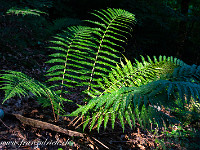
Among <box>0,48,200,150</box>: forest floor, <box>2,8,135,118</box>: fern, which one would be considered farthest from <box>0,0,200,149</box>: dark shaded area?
<box>2,8,135,118</box>: fern

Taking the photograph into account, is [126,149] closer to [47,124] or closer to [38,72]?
[47,124]

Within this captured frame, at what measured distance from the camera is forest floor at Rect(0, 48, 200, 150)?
4.72 feet

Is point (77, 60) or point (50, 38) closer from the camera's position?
point (77, 60)

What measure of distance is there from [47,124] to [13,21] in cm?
382

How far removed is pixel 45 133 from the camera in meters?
1.60

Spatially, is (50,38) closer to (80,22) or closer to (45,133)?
(80,22)

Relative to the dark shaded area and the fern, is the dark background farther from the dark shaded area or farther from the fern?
the fern

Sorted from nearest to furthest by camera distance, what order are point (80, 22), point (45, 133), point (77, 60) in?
point (45, 133) < point (77, 60) < point (80, 22)

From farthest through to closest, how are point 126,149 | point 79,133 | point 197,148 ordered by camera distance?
point 197,148
point 126,149
point 79,133

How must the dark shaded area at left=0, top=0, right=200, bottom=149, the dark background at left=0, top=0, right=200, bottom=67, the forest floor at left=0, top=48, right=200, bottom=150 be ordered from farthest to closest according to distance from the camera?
1. the dark background at left=0, top=0, right=200, bottom=67
2. the dark shaded area at left=0, top=0, right=200, bottom=149
3. the forest floor at left=0, top=48, right=200, bottom=150

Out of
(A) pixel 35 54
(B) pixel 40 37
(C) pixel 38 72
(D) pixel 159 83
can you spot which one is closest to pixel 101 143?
(D) pixel 159 83

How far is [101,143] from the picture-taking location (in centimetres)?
177

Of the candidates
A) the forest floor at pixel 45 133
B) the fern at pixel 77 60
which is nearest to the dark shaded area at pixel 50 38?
the forest floor at pixel 45 133

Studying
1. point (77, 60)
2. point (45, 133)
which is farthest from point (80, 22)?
point (45, 133)
